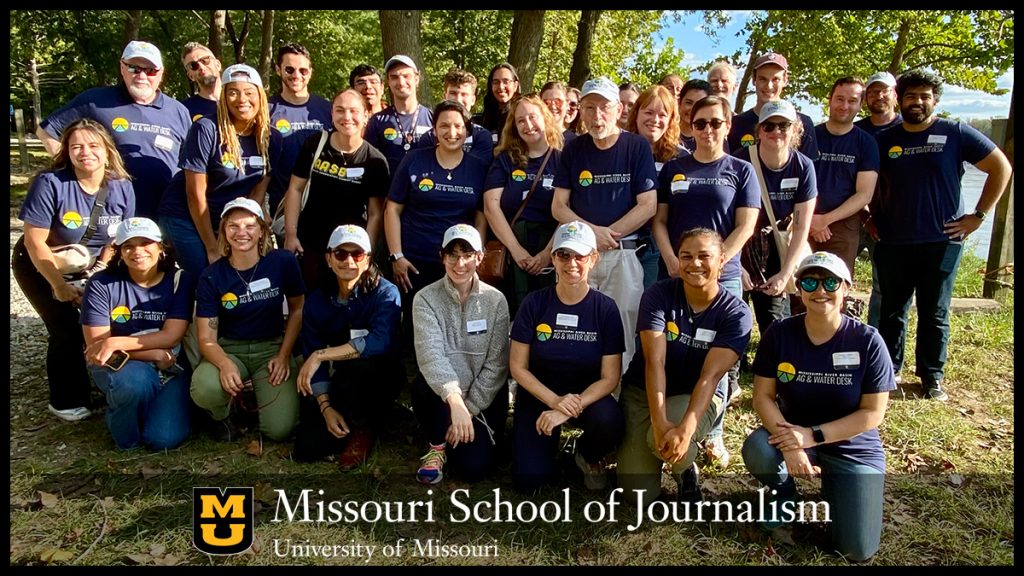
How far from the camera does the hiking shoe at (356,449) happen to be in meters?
4.54

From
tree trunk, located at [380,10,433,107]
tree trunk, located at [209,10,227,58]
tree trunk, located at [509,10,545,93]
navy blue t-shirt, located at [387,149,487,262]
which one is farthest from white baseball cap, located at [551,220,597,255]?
tree trunk, located at [209,10,227,58]

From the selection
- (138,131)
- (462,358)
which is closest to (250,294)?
(462,358)

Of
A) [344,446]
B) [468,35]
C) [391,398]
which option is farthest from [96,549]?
[468,35]

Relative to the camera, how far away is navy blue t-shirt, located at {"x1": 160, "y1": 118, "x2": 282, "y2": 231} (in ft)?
16.5

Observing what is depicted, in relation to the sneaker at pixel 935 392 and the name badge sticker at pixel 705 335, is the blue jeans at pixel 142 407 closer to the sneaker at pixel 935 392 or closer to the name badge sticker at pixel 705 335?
the name badge sticker at pixel 705 335

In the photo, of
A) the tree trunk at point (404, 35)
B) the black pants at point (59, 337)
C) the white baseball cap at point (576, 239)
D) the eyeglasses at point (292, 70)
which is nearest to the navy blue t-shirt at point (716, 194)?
the white baseball cap at point (576, 239)

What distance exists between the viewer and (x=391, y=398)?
486cm

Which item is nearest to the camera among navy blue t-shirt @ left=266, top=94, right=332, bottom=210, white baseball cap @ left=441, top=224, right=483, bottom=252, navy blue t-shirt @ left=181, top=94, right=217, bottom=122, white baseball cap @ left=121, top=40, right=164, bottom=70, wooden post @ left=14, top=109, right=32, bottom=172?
white baseball cap @ left=441, top=224, right=483, bottom=252

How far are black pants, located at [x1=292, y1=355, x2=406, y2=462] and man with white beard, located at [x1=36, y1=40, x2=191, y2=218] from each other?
7.05 ft

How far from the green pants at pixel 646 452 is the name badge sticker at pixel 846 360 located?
0.75 metres

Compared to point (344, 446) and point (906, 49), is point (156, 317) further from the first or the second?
point (906, 49)

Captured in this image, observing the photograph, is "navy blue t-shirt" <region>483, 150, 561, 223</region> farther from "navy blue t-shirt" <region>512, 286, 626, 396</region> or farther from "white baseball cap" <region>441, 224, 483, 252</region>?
"navy blue t-shirt" <region>512, 286, 626, 396</region>
